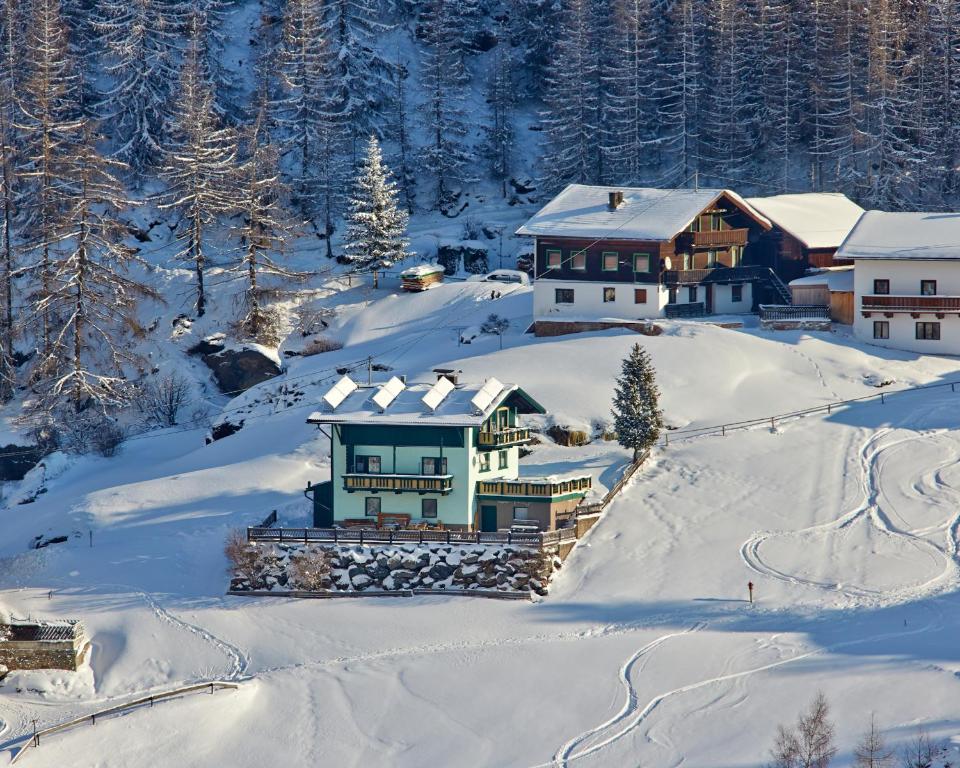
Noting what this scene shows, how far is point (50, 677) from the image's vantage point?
178ft

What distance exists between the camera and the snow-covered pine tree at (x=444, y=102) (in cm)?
10569

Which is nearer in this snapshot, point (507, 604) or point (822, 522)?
point (507, 604)

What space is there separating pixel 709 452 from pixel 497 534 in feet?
37.9

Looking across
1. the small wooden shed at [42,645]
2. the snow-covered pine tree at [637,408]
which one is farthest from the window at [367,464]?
the small wooden shed at [42,645]

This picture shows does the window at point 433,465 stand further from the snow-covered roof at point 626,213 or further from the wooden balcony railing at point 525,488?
the snow-covered roof at point 626,213

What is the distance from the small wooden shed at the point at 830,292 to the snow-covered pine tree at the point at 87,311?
31527 mm

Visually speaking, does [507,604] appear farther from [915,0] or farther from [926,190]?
[915,0]

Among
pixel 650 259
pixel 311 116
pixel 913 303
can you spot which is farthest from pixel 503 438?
pixel 311 116

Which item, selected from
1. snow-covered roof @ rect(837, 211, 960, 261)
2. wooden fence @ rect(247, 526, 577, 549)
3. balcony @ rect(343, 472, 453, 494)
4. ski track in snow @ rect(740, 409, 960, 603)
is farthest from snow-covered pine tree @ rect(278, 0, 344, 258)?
wooden fence @ rect(247, 526, 577, 549)

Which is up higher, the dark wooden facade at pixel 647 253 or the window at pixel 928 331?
the dark wooden facade at pixel 647 253

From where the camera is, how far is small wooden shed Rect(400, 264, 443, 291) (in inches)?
3585

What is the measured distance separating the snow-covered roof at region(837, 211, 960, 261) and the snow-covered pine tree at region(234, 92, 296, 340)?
28.3m

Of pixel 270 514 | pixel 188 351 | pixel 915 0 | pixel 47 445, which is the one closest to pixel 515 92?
pixel 915 0

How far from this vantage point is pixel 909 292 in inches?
3105
